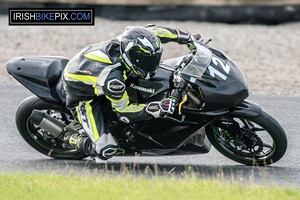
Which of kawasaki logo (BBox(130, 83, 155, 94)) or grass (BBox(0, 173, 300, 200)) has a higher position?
kawasaki logo (BBox(130, 83, 155, 94))

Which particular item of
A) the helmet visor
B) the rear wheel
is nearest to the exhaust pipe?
the rear wheel

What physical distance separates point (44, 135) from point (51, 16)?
738 cm

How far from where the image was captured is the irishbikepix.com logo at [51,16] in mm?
13555

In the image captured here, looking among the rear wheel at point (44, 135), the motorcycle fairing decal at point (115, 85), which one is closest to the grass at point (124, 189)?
the motorcycle fairing decal at point (115, 85)

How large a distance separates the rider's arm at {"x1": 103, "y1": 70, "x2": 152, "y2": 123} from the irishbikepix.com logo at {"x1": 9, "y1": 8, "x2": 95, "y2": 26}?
7.61 metres

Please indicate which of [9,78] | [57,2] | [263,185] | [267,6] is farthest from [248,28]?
[263,185]

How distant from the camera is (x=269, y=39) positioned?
42.9 ft

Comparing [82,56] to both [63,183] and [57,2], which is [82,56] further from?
[57,2]

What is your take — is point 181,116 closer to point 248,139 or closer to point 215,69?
point 215,69

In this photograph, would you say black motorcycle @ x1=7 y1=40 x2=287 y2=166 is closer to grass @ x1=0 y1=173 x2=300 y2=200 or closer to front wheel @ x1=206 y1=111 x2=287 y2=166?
front wheel @ x1=206 y1=111 x2=287 y2=166

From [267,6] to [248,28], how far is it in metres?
0.64

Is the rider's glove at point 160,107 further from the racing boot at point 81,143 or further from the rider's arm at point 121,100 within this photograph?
the racing boot at point 81,143

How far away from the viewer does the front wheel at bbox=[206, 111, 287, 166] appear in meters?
6.32

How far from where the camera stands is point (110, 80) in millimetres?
6020
